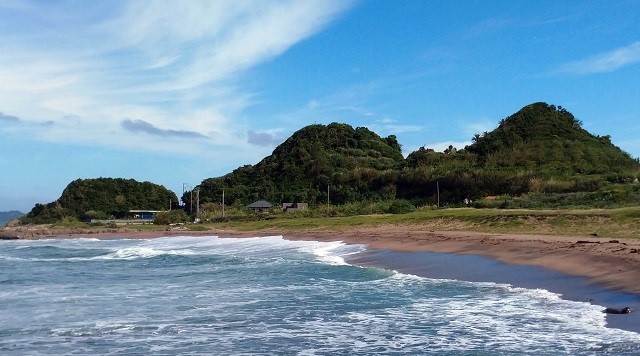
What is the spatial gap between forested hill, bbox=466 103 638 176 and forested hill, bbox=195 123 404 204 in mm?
13061

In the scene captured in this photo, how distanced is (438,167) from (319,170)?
84.4 ft

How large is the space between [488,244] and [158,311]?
14826mm

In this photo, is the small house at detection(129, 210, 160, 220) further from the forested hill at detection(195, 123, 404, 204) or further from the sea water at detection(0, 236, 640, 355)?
the sea water at detection(0, 236, 640, 355)

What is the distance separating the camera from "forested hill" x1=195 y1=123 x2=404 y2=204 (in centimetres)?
8419

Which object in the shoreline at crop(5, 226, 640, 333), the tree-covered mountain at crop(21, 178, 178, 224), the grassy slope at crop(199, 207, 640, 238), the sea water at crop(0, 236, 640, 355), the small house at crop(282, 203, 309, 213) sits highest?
the tree-covered mountain at crop(21, 178, 178, 224)

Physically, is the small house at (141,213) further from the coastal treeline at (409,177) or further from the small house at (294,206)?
the small house at (294,206)

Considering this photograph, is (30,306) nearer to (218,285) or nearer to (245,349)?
(218,285)

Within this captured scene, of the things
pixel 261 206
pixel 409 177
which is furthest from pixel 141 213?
pixel 409 177

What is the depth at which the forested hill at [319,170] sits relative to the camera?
84188mm

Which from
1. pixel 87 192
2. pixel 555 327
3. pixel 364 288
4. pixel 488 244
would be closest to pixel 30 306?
pixel 364 288

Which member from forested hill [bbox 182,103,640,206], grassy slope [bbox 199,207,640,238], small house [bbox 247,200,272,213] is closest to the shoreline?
grassy slope [bbox 199,207,640,238]

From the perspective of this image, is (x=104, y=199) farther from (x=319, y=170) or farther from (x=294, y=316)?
(x=294, y=316)

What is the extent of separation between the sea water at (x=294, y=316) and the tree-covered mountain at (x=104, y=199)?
81683 millimetres

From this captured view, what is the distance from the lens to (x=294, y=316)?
13.4m
